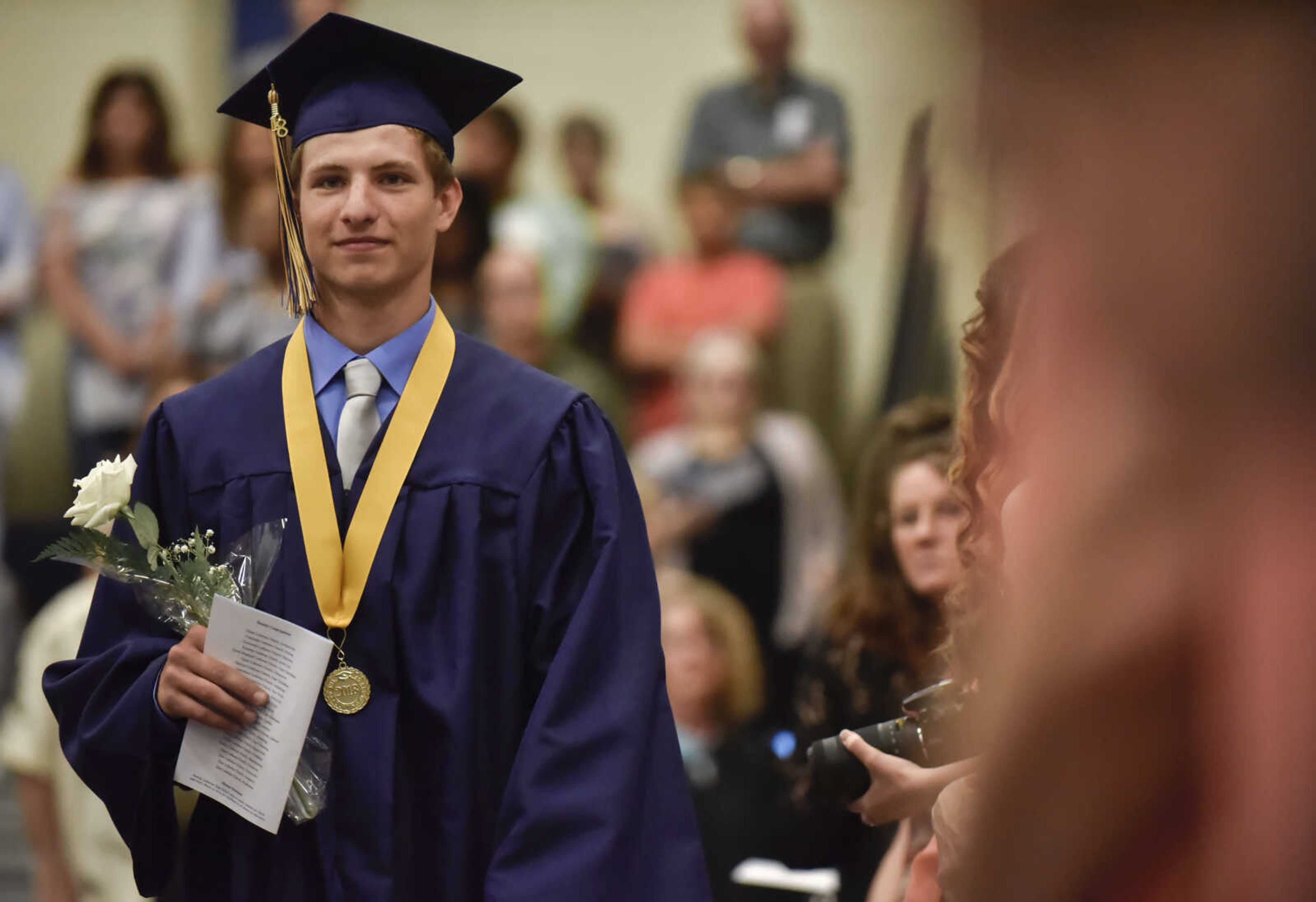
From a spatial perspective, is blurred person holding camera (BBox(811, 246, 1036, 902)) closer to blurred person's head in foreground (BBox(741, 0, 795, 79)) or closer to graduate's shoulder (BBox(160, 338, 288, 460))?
graduate's shoulder (BBox(160, 338, 288, 460))

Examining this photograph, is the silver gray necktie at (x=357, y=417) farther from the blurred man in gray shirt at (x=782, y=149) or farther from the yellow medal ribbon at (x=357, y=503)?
the blurred man in gray shirt at (x=782, y=149)

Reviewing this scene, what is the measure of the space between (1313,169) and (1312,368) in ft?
0.39

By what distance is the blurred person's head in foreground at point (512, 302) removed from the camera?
21.8 ft

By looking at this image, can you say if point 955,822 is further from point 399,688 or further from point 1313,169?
point 1313,169

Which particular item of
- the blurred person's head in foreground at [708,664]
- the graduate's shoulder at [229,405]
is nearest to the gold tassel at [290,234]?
the graduate's shoulder at [229,405]

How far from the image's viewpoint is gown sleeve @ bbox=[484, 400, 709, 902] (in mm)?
2516

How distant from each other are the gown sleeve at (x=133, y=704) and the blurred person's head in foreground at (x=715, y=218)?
170 inches

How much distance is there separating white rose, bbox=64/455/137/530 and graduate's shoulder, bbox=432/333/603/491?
503 mm

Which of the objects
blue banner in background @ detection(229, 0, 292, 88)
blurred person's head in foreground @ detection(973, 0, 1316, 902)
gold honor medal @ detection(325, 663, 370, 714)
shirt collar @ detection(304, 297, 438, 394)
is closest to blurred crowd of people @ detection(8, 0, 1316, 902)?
blurred person's head in foreground @ detection(973, 0, 1316, 902)

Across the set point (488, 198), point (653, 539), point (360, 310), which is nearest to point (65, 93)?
point (488, 198)

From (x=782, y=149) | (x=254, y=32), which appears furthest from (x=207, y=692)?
(x=254, y=32)

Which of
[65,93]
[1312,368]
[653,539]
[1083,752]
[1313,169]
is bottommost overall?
[653,539]

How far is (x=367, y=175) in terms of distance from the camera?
8.98 feet

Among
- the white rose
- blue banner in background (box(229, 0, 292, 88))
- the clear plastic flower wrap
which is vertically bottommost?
the clear plastic flower wrap
